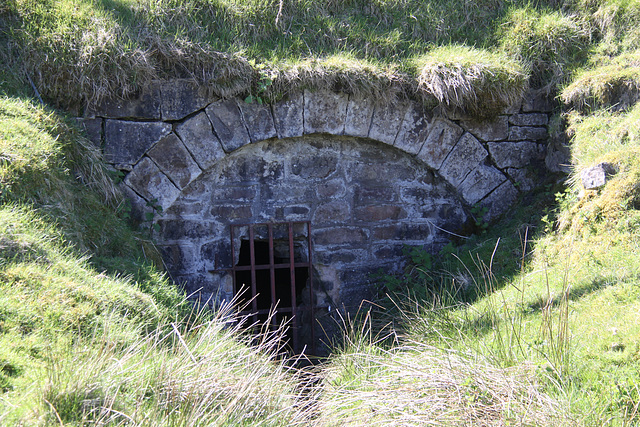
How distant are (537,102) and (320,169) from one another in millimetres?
2009

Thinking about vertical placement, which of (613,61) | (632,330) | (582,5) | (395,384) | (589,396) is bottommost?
(395,384)

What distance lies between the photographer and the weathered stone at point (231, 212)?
158 inches

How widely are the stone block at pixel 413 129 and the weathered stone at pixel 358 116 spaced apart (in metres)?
0.30

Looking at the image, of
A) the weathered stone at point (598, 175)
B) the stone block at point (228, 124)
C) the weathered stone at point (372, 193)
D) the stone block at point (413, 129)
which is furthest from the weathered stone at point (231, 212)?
the weathered stone at point (598, 175)

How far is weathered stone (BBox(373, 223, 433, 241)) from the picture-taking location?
4.30m

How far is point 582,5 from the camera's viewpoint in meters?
4.49

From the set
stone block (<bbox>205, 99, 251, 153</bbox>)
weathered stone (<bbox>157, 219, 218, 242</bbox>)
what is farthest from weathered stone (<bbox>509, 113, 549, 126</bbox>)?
weathered stone (<bbox>157, 219, 218, 242</bbox>)

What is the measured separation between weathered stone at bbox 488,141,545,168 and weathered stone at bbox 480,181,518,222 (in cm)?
18

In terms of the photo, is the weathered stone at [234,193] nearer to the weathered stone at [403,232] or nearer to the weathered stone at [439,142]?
the weathered stone at [403,232]

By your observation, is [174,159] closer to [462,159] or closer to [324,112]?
[324,112]

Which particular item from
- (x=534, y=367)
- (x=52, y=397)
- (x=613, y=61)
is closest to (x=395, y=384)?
(x=534, y=367)

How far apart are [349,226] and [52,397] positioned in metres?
2.83

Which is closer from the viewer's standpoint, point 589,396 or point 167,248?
point 589,396

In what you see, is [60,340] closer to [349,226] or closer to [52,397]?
[52,397]
